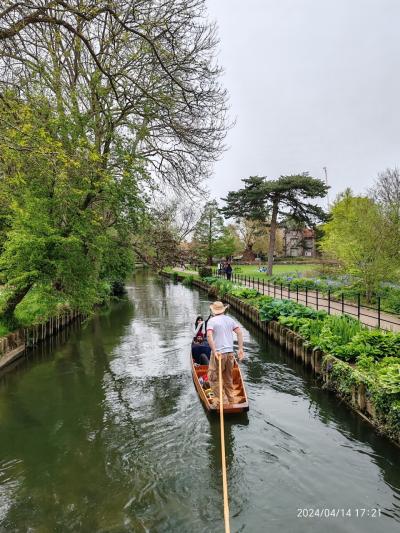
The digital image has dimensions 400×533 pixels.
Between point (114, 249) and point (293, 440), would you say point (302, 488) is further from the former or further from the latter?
point (114, 249)

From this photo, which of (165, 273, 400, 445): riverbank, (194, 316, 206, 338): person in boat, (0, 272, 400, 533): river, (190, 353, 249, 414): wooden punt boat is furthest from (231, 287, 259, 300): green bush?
(190, 353, 249, 414): wooden punt boat

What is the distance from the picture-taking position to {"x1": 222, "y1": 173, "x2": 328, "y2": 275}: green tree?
29719 mm

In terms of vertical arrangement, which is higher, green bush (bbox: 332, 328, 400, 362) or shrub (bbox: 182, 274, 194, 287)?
green bush (bbox: 332, 328, 400, 362)

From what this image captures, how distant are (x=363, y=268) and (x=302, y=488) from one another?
1417 cm

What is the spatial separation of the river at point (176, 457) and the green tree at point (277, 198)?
21.5 meters

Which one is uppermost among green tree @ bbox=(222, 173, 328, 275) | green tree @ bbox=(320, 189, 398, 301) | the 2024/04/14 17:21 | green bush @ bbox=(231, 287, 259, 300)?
green tree @ bbox=(222, 173, 328, 275)

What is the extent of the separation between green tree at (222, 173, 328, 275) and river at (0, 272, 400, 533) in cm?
2151

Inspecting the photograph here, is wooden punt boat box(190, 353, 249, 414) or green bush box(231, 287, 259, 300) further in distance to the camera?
green bush box(231, 287, 259, 300)

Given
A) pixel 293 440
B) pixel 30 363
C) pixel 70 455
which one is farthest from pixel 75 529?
pixel 30 363

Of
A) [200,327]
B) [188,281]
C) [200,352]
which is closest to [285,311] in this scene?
[200,327]

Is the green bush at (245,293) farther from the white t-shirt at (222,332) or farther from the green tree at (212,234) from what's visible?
the green tree at (212,234)

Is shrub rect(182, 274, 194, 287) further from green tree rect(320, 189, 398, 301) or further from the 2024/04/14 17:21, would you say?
the 2024/04/14 17:21

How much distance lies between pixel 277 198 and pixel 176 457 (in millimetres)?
28659

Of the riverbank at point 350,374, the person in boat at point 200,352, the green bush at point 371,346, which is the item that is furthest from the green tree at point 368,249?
the person in boat at point 200,352
